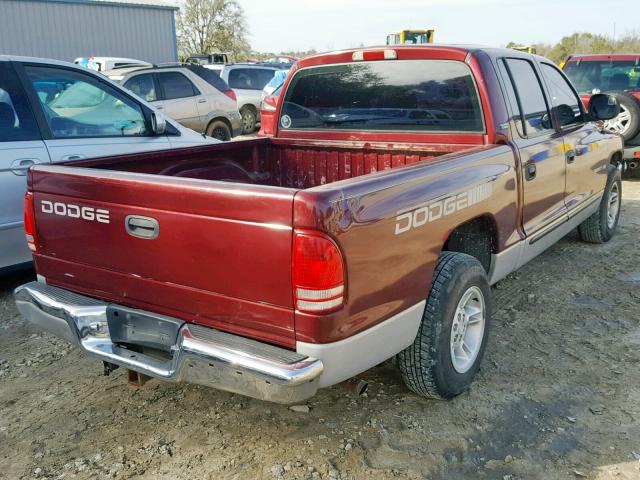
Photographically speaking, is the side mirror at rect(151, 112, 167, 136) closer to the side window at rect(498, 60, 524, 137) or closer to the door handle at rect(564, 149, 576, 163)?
the side window at rect(498, 60, 524, 137)

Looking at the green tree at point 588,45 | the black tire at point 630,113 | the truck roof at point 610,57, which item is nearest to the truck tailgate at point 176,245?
the black tire at point 630,113

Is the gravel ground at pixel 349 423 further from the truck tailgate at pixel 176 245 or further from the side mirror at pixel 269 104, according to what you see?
the side mirror at pixel 269 104

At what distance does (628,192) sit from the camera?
8.34 m

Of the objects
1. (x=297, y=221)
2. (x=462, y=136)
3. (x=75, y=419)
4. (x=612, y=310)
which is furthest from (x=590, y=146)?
(x=75, y=419)

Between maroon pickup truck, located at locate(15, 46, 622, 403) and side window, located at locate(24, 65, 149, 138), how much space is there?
4.58ft

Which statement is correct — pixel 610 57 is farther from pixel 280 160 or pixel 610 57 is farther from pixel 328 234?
pixel 328 234

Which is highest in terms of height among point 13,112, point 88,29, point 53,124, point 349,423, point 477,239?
point 88,29

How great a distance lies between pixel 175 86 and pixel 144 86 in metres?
0.59

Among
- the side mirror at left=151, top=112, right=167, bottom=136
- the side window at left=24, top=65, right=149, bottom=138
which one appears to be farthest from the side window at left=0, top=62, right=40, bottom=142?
the side mirror at left=151, top=112, right=167, bottom=136

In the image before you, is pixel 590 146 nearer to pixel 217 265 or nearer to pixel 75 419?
pixel 217 265

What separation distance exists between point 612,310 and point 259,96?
12218 mm

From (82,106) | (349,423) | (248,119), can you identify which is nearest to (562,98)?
(349,423)

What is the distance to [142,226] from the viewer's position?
262 centimetres

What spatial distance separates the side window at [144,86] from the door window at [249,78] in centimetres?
511
